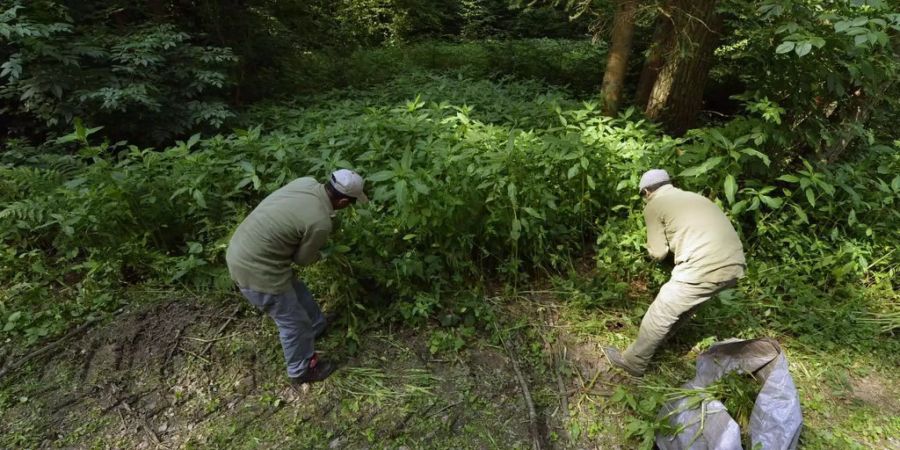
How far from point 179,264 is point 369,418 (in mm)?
1998

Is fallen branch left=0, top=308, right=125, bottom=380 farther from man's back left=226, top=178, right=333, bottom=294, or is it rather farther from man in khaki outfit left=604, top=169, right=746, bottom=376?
man in khaki outfit left=604, top=169, right=746, bottom=376

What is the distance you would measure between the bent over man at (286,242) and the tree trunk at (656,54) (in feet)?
12.0

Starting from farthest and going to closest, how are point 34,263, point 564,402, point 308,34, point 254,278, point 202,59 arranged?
point 308,34, point 202,59, point 34,263, point 564,402, point 254,278

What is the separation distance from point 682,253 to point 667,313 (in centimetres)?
40

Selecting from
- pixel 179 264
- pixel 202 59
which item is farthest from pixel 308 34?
pixel 179 264

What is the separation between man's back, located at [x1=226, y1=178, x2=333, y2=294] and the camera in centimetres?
256

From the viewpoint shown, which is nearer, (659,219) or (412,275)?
(659,219)

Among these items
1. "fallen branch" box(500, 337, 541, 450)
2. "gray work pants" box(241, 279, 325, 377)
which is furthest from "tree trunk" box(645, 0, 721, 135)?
"gray work pants" box(241, 279, 325, 377)

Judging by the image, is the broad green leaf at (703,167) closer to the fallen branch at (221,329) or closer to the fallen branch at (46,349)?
the fallen branch at (221,329)

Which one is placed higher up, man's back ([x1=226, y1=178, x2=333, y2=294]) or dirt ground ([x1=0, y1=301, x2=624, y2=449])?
man's back ([x1=226, y1=178, x2=333, y2=294])

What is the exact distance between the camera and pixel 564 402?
9.53 feet

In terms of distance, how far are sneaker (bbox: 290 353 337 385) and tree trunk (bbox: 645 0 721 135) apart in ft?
13.9

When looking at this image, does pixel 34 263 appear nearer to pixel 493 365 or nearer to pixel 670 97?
pixel 493 365

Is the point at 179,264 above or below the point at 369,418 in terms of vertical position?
above
